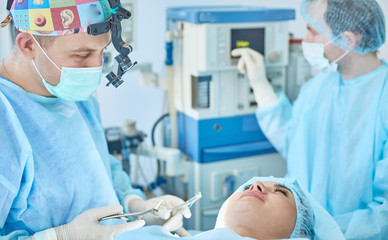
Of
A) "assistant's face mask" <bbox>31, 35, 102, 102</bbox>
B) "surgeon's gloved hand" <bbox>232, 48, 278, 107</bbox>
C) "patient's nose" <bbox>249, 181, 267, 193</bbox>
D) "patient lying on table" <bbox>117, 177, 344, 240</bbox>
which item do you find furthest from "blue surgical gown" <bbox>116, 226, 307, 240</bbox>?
"surgeon's gloved hand" <bbox>232, 48, 278, 107</bbox>

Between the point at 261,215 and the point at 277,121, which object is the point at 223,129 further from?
the point at 261,215

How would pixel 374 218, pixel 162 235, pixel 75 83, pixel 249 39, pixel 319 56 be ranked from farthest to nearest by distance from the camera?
pixel 249 39
pixel 319 56
pixel 374 218
pixel 75 83
pixel 162 235

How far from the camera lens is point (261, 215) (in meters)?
1.36

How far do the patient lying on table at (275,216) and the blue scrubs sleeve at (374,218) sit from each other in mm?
335

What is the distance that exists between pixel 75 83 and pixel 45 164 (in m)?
0.27

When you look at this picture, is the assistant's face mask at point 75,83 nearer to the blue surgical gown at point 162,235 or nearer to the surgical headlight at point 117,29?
the surgical headlight at point 117,29

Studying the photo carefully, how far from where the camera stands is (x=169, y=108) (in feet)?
8.11

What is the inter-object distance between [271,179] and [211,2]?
85.6 inches

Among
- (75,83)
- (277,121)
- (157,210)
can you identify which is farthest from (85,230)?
(277,121)

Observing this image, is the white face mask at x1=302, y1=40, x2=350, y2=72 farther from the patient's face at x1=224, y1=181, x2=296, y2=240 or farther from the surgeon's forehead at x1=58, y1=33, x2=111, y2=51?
the surgeon's forehead at x1=58, y1=33, x2=111, y2=51

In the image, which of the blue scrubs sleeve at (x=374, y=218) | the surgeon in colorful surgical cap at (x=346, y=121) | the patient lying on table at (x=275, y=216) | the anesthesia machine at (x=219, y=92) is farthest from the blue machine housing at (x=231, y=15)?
the patient lying on table at (x=275, y=216)

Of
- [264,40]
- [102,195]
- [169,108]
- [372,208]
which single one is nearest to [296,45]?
[264,40]

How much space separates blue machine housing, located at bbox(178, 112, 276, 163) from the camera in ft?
7.47

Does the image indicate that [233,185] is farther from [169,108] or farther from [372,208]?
[372,208]
